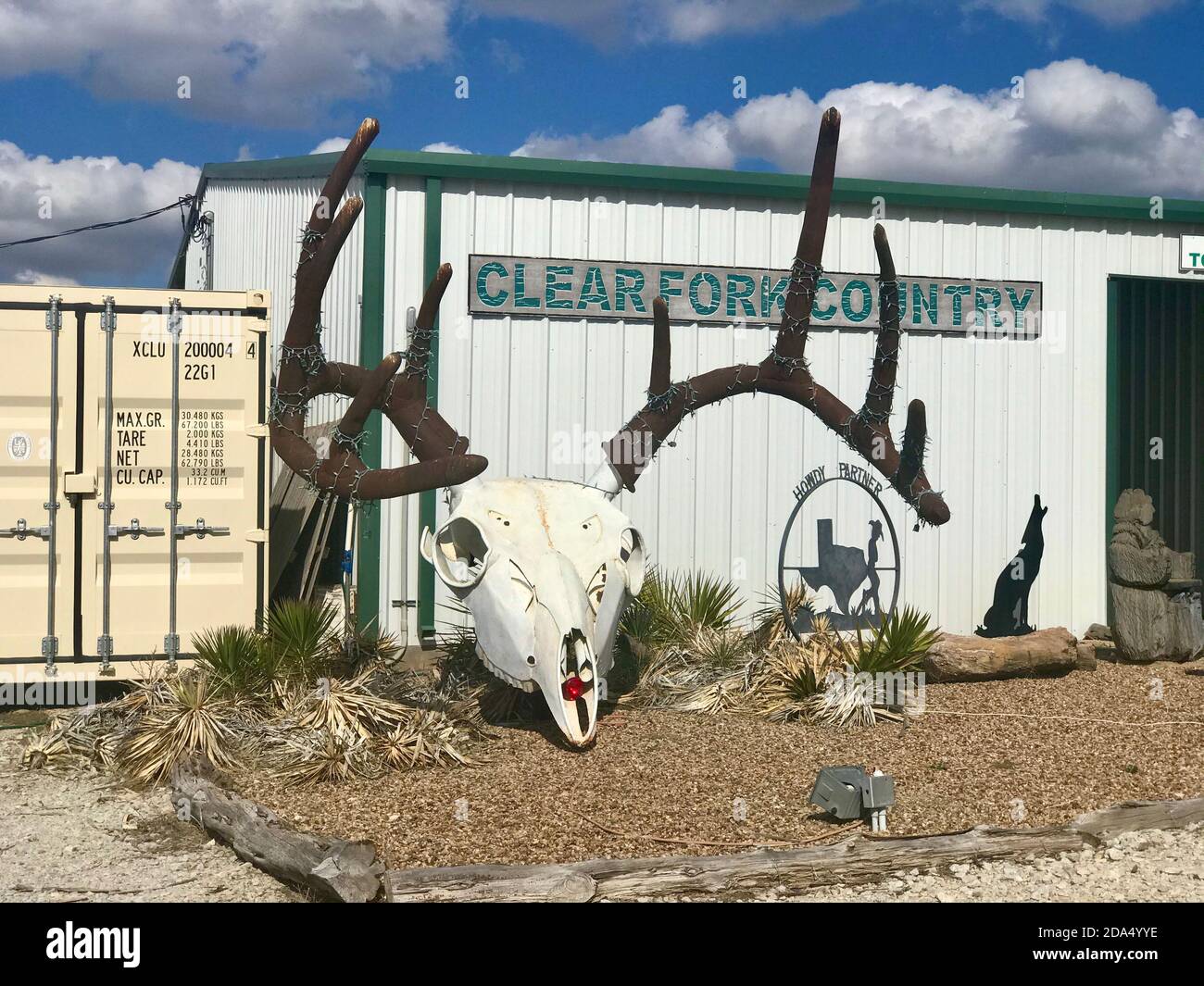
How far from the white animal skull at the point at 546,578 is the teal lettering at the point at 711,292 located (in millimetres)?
3891

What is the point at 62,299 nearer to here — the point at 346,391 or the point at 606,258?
the point at 346,391

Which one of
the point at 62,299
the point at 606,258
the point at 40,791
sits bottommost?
the point at 40,791

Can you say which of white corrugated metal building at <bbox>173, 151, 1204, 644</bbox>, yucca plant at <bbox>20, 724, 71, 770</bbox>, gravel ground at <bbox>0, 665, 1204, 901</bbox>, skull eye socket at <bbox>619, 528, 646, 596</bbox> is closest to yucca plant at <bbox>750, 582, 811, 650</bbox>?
white corrugated metal building at <bbox>173, 151, 1204, 644</bbox>

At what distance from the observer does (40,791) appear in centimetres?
732

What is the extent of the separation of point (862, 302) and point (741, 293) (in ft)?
4.45

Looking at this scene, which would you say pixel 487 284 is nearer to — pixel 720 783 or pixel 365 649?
pixel 365 649

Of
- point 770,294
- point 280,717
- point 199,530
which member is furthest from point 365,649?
point 770,294

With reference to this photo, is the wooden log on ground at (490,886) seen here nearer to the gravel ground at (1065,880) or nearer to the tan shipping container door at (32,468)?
the gravel ground at (1065,880)

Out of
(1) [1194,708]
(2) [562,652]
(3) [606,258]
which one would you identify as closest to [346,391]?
(2) [562,652]

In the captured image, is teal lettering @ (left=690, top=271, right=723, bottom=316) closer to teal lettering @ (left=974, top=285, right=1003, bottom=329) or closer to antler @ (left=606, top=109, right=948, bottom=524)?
teal lettering @ (left=974, top=285, right=1003, bottom=329)
